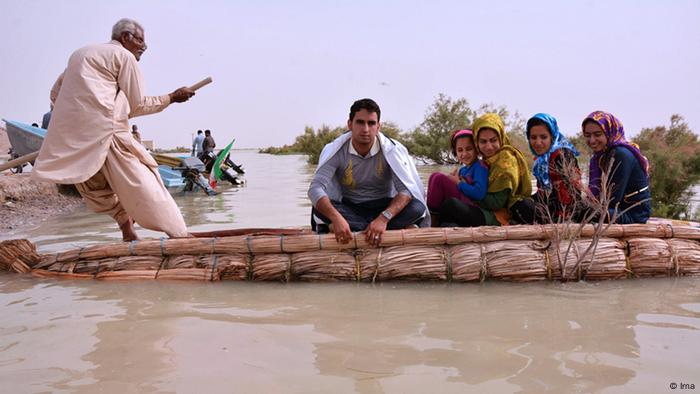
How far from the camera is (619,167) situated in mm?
3611

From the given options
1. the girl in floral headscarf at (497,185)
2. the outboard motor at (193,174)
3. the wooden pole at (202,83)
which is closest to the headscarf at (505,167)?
the girl in floral headscarf at (497,185)

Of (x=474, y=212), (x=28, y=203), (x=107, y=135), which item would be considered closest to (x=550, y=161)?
(x=474, y=212)

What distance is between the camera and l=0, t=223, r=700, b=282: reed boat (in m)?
3.36

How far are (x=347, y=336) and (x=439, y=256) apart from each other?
1.11 m

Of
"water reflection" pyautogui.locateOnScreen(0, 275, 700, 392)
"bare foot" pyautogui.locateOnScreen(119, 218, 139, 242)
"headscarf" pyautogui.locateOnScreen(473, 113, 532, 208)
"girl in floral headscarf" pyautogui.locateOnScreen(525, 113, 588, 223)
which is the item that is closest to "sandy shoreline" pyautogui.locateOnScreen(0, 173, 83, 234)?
"bare foot" pyautogui.locateOnScreen(119, 218, 139, 242)

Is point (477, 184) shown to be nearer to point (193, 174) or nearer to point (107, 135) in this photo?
point (107, 135)

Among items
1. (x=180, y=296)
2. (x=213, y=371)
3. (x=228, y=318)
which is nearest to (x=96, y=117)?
(x=180, y=296)

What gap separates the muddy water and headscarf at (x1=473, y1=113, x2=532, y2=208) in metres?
0.75

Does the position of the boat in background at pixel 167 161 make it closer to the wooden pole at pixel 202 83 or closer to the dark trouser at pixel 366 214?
the wooden pole at pixel 202 83

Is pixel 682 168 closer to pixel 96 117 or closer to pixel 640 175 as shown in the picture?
pixel 640 175

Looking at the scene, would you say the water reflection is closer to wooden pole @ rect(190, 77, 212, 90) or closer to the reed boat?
the reed boat

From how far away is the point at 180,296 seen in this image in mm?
3207

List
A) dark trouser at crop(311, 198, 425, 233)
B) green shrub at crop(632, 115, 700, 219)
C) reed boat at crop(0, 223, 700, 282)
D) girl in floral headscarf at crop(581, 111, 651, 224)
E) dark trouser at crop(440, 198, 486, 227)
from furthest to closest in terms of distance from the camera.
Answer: green shrub at crop(632, 115, 700, 219)
dark trouser at crop(440, 198, 486, 227)
dark trouser at crop(311, 198, 425, 233)
girl in floral headscarf at crop(581, 111, 651, 224)
reed boat at crop(0, 223, 700, 282)

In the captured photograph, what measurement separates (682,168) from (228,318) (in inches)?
276
